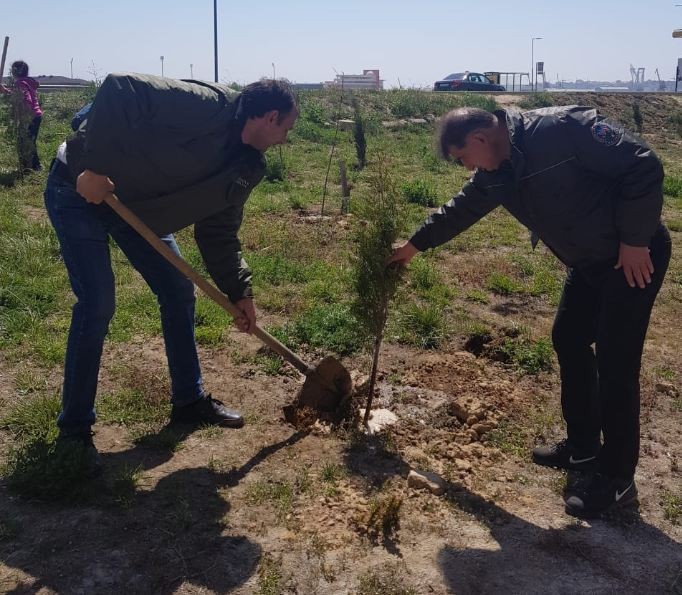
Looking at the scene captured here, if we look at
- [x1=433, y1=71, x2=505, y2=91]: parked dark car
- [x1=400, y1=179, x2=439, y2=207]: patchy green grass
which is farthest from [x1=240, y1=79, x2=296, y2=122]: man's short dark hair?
[x1=433, y1=71, x2=505, y2=91]: parked dark car

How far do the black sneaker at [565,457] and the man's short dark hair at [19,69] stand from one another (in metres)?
10.1

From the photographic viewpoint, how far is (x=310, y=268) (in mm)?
7309

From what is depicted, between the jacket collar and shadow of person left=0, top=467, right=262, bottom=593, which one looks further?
the jacket collar

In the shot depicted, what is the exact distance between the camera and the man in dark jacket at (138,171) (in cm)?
330

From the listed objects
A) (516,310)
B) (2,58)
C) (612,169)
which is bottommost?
(516,310)

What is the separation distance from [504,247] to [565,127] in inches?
217

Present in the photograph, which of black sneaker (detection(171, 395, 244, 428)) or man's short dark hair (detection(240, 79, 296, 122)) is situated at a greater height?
man's short dark hair (detection(240, 79, 296, 122))

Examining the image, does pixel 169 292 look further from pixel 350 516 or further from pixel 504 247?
pixel 504 247

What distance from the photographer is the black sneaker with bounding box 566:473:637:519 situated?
351 cm

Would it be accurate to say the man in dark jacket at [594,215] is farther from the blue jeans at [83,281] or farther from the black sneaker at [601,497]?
the blue jeans at [83,281]

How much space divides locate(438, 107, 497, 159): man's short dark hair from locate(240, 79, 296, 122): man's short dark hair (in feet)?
2.54

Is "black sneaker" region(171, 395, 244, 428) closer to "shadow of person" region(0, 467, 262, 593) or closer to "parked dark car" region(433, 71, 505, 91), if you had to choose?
"shadow of person" region(0, 467, 262, 593)

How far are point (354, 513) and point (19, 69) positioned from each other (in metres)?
10.1

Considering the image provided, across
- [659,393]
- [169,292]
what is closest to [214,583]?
[169,292]
